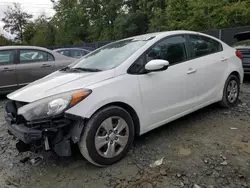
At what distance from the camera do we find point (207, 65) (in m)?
3.87

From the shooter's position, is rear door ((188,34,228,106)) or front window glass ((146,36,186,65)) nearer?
front window glass ((146,36,186,65))

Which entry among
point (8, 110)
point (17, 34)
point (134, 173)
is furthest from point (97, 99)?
point (17, 34)

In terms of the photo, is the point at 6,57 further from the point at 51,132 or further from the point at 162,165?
the point at 162,165

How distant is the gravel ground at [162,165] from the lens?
252 cm

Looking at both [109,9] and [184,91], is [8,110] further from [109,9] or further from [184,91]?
[109,9]

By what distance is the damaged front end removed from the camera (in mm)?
2443

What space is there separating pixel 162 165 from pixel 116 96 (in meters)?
0.94

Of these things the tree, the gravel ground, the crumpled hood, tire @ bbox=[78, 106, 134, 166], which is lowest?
the gravel ground

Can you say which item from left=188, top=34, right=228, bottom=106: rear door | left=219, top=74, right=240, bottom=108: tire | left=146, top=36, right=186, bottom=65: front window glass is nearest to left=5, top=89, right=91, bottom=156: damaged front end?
left=146, top=36, right=186, bottom=65: front window glass

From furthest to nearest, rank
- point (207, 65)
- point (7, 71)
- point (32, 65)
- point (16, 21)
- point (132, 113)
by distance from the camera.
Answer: point (16, 21)
point (32, 65)
point (7, 71)
point (207, 65)
point (132, 113)

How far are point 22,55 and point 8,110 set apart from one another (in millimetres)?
3874

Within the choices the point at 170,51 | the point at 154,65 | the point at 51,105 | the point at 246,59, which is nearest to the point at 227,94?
the point at 170,51

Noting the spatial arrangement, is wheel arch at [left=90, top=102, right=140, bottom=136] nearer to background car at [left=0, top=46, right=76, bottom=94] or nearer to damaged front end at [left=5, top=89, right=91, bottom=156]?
damaged front end at [left=5, top=89, right=91, bottom=156]

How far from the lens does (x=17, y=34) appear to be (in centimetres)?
5197
